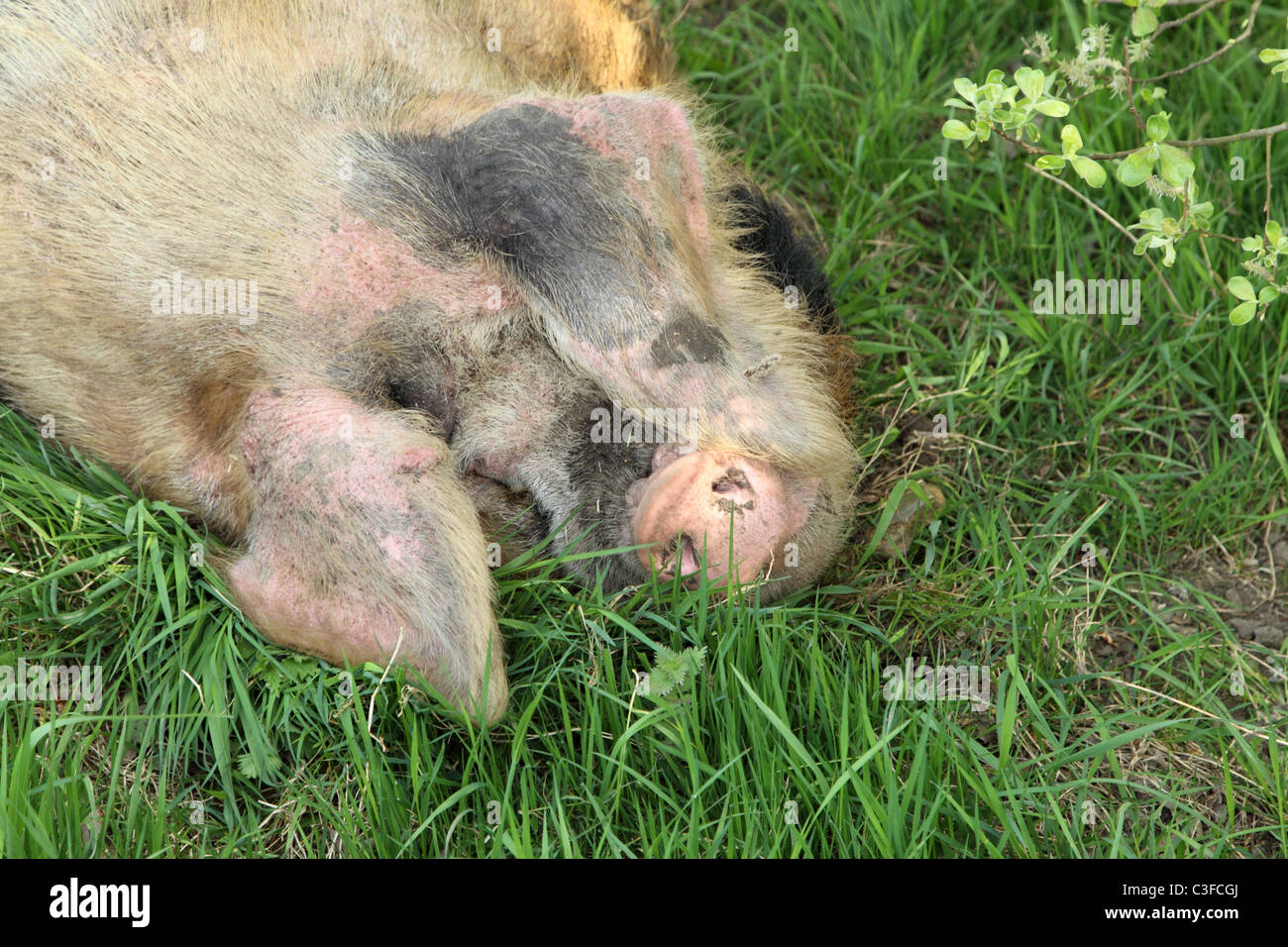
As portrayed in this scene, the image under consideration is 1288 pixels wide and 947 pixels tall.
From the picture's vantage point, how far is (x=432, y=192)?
296 cm

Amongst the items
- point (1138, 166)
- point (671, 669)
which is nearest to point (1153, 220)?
point (1138, 166)

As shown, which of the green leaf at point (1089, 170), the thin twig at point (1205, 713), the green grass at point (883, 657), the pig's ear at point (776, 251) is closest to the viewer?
the green grass at point (883, 657)

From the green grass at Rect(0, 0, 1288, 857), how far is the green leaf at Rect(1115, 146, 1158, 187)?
3.11ft

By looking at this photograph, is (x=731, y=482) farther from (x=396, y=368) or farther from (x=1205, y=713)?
(x=1205, y=713)

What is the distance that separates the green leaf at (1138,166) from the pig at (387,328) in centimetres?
79

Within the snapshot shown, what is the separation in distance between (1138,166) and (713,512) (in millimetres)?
1200

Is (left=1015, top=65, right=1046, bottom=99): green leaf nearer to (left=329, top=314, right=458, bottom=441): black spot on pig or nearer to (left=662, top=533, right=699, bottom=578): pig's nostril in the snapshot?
(left=662, top=533, right=699, bottom=578): pig's nostril

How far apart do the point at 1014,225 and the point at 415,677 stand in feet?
7.77

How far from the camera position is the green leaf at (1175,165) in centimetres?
282

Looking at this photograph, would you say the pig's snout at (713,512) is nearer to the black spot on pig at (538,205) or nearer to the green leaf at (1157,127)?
the black spot on pig at (538,205)

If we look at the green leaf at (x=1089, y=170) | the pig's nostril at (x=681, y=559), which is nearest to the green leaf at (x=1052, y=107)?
the green leaf at (x=1089, y=170)

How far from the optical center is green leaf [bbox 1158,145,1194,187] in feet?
9.25

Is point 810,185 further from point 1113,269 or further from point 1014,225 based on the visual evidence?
point 1113,269

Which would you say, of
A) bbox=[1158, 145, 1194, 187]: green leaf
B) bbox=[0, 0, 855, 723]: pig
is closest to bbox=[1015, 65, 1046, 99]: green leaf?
bbox=[1158, 145, 1194, 187]: green leaf
